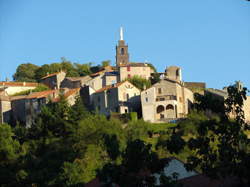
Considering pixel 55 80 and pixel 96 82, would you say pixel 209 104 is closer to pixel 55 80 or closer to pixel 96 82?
pixel 96 82

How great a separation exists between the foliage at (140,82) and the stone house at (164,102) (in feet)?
15.6

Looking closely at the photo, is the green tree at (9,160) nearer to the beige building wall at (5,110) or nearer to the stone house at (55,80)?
the beige building wall at (5,110)

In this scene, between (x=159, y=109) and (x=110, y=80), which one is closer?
(x=159, y=109)

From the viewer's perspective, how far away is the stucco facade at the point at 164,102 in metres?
78.6

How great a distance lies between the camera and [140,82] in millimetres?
86375

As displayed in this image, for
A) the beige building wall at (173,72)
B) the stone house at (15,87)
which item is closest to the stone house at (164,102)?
the beige building wall at (173,72)

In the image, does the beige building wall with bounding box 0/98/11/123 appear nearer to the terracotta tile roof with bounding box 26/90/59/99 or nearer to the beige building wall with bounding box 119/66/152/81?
the terracotta tile roof with bounding box 26/90/59/99

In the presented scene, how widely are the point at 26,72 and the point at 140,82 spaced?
41.5 metres

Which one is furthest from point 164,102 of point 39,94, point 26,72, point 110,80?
point 26,72

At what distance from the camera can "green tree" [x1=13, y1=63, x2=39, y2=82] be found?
119950 mm

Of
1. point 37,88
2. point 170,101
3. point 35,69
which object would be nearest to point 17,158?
point 170,101

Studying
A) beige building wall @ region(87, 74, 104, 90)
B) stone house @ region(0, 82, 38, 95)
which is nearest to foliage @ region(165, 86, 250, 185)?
beige building wall @ region(87, 74, 104, 90)

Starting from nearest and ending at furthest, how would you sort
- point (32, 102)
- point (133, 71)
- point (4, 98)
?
point (32, 102) → point (133, 71) → point (4, 98)

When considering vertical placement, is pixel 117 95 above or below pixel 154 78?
below
